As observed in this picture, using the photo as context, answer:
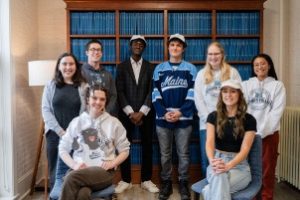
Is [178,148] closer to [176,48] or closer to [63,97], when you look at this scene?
[176,48]

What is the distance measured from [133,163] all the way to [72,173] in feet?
6.30

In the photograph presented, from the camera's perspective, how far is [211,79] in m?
3.08

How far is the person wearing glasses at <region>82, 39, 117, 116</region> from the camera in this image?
3.22 m

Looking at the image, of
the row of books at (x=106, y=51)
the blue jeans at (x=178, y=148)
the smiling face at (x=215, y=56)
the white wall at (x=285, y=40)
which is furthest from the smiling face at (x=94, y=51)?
the white wall at (x=285, y=40)

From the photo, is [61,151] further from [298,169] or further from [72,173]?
[298,169]

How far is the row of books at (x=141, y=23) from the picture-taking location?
4.00m

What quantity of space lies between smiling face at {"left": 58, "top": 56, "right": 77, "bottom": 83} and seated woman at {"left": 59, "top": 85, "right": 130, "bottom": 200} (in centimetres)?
31

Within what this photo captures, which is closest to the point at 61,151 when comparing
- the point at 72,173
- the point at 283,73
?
the point at 72,173

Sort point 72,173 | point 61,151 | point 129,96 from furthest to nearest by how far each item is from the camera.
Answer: point 129,96 < point 61,151 < point 72,173

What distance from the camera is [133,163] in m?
4.07

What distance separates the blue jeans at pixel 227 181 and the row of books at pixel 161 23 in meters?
2.03

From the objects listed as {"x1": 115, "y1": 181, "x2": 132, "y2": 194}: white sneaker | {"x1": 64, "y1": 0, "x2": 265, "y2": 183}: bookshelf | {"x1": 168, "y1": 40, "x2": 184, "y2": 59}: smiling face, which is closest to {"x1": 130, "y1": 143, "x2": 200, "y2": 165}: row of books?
{"x1": 64, "y1": 0, "x2": 265, "y2": 183}: bookshelf

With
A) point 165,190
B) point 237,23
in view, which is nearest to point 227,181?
point 165,190

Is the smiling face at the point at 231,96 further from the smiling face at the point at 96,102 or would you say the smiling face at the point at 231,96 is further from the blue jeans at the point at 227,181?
the smiling face at the point at 96,102
